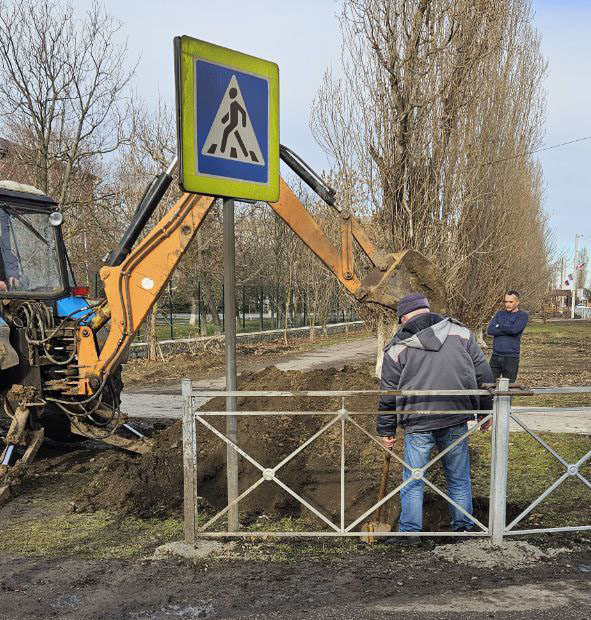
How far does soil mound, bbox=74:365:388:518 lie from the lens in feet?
17.6

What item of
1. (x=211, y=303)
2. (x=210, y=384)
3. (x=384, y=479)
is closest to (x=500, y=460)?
(x=384, y=479)

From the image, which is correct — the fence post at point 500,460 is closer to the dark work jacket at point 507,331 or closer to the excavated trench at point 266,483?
the excavated trench at point 266,483

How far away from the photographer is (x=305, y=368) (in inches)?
641

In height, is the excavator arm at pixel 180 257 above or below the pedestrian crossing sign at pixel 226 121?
below

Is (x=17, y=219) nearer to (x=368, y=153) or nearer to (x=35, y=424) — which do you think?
(x=35, y=424)

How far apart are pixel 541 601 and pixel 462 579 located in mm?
450

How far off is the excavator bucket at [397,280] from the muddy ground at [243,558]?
1.73 metres

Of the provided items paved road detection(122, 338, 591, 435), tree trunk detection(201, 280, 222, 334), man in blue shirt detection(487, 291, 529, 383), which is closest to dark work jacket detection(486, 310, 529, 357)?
man in blue shirt detection(487, 291, 529, 383)

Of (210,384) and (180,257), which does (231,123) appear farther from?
(210,384)

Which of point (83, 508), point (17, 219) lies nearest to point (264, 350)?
point (17, 219)

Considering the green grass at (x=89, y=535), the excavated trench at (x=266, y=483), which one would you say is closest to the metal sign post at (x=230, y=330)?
the green grass at (x=89, y=535)

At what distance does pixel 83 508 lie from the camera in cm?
521

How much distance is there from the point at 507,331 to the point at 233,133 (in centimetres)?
584

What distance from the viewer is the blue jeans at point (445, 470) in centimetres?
424
